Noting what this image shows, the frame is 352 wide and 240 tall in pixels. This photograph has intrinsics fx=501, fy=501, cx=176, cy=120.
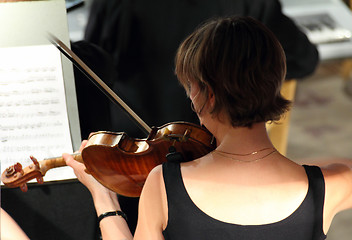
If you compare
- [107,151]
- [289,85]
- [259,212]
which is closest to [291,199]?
[259,212]

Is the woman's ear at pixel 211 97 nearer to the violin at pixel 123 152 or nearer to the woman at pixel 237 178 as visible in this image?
the woman at pixel 237 178

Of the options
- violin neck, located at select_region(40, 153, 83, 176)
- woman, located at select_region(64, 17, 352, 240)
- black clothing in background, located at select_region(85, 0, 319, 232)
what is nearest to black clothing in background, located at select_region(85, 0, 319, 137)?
black clothing in background, located at select_region(85, 0, 319, 232)

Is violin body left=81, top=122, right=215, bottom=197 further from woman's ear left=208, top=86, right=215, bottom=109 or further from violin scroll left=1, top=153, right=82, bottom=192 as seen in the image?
woman's ear left=208, top=86, right=215, bottom=109

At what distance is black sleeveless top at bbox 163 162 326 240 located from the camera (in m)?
0.87

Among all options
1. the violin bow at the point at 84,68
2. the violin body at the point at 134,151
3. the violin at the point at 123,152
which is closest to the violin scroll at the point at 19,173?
the violin at the point at 123,152

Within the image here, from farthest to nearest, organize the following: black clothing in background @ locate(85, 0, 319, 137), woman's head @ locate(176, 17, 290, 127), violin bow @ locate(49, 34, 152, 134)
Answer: black clothing in background @ locate(85, 0, 319, 137), violin bow @ locate(49, 34, 152, 134), woman's head @ locate(176, 17, 290, 127)

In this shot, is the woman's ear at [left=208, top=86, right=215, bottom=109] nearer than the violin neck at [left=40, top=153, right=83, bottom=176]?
Yes

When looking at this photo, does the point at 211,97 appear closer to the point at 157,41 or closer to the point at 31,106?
the point at 31,106

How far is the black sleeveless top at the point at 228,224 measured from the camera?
0.87 metres

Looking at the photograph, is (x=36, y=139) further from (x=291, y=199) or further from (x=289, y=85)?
(x=289, y=85)

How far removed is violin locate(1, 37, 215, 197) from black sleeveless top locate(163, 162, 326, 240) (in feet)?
0.56

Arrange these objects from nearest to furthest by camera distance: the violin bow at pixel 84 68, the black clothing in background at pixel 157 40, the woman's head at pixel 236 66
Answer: the woman's head at pixel 236 66 < the violin bow at pixel 84 68 < the black clothing in background at pixel 157 40

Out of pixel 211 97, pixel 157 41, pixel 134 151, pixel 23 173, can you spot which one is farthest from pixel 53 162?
pixel 157 41

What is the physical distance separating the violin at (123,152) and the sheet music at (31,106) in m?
0.04
